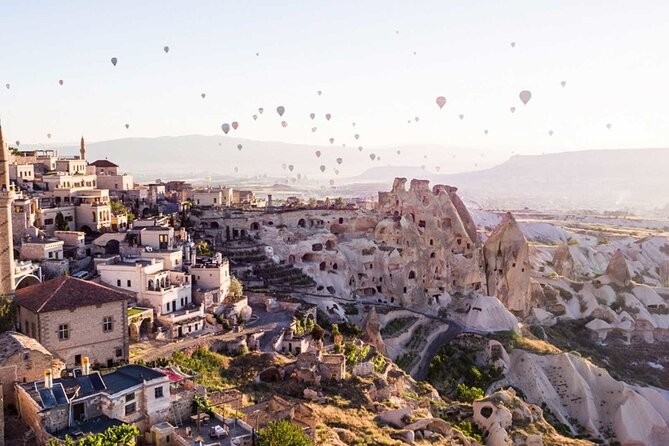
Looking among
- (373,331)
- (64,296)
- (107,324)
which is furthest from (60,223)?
(373,331)

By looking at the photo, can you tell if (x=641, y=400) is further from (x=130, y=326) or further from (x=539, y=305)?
(x=130, y=326)

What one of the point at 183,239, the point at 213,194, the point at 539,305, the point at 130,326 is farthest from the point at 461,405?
the point at 213,194

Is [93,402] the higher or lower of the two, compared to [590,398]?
higher

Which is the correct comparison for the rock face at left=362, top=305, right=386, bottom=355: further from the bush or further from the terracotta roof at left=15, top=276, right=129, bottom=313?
the terracotta roof at left=15, top=276, right=129, bottom=313

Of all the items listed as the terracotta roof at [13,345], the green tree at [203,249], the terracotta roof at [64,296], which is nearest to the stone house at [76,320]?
the terracotta roof at [64,296]

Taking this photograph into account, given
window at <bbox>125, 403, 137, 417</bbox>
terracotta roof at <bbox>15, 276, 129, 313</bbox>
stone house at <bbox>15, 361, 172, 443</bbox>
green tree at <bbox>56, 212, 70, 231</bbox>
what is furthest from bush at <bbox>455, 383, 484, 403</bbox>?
green tree at <bbox>56, 212, 70, 231</bbox>

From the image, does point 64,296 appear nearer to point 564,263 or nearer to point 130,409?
point 130,409
